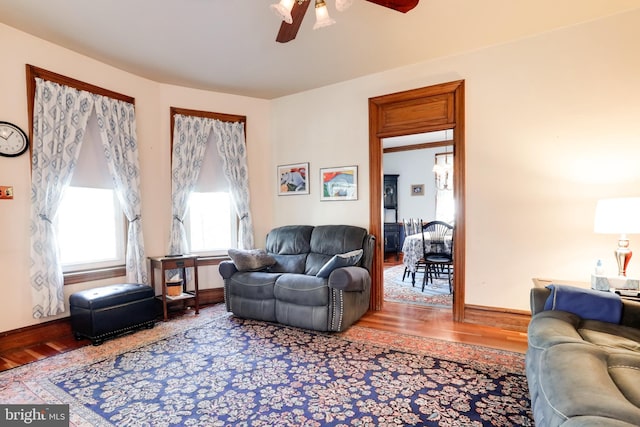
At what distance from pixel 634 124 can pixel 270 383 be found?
3.63 m

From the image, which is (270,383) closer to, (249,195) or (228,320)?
(228,320)

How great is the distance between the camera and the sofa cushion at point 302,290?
10.2 feet

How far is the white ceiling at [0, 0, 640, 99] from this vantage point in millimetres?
2578

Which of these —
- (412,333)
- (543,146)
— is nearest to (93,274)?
(412,333)

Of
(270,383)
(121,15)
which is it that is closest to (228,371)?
(270,383)

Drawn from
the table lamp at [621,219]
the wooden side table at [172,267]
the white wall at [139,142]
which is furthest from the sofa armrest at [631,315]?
the white wall at [139,142]

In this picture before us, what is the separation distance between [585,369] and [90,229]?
4.23m

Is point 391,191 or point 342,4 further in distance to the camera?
point 391,191

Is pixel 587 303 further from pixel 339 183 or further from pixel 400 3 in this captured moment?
pixel 339 183

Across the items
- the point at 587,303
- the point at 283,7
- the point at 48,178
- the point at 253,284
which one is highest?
the point at 283,7

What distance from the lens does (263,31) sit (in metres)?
2.93

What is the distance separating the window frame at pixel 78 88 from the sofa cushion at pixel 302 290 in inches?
74.2

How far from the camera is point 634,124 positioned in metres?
2.78

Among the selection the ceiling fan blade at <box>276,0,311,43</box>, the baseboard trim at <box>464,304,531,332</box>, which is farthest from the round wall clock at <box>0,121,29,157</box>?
the baseboard trim at <box>464,304,531,332</box>
